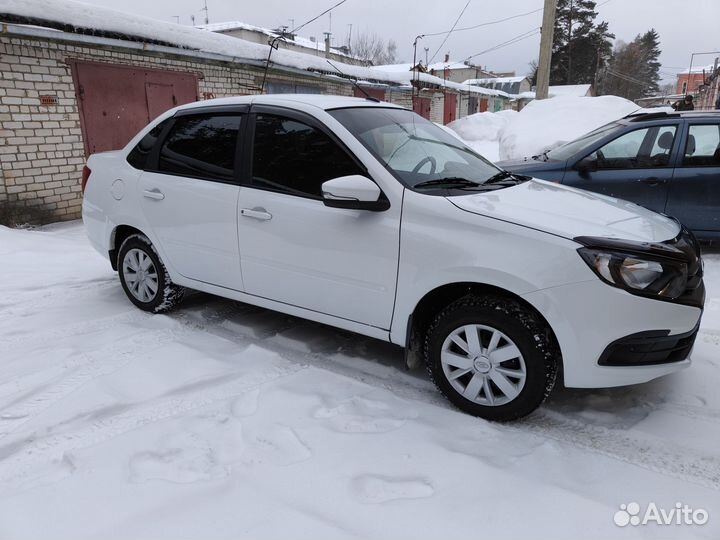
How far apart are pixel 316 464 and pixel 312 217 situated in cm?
139

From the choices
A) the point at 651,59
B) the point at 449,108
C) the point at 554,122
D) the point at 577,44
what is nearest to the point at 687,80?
the point at 651,59

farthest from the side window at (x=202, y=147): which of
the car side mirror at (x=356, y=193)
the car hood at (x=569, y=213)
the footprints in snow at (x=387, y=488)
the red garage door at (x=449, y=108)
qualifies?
the red garage door at (x=449, y=108)

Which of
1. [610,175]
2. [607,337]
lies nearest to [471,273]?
[607,337]

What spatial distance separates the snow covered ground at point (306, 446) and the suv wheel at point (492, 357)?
0.46 feet

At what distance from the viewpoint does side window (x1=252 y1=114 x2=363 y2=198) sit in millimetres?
3043

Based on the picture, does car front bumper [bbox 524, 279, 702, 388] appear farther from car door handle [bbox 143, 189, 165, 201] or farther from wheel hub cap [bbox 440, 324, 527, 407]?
car door handle [bbox 143, 189, 165, 201]

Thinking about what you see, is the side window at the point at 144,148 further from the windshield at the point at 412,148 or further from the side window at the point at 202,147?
the windshield at the point at 412,148

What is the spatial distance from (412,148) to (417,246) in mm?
829

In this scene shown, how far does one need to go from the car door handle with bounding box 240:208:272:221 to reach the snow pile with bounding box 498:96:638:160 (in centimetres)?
781

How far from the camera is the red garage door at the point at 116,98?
8078mm

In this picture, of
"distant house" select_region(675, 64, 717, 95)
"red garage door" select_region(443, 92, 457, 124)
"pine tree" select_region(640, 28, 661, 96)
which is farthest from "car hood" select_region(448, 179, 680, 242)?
"distant house" select_region(675, 64, 717, 95)

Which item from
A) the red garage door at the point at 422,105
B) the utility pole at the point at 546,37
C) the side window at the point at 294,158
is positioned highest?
the utility pole at the point at 546,37

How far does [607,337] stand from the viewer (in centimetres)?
238

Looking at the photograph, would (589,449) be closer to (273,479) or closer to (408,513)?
(408,513)
